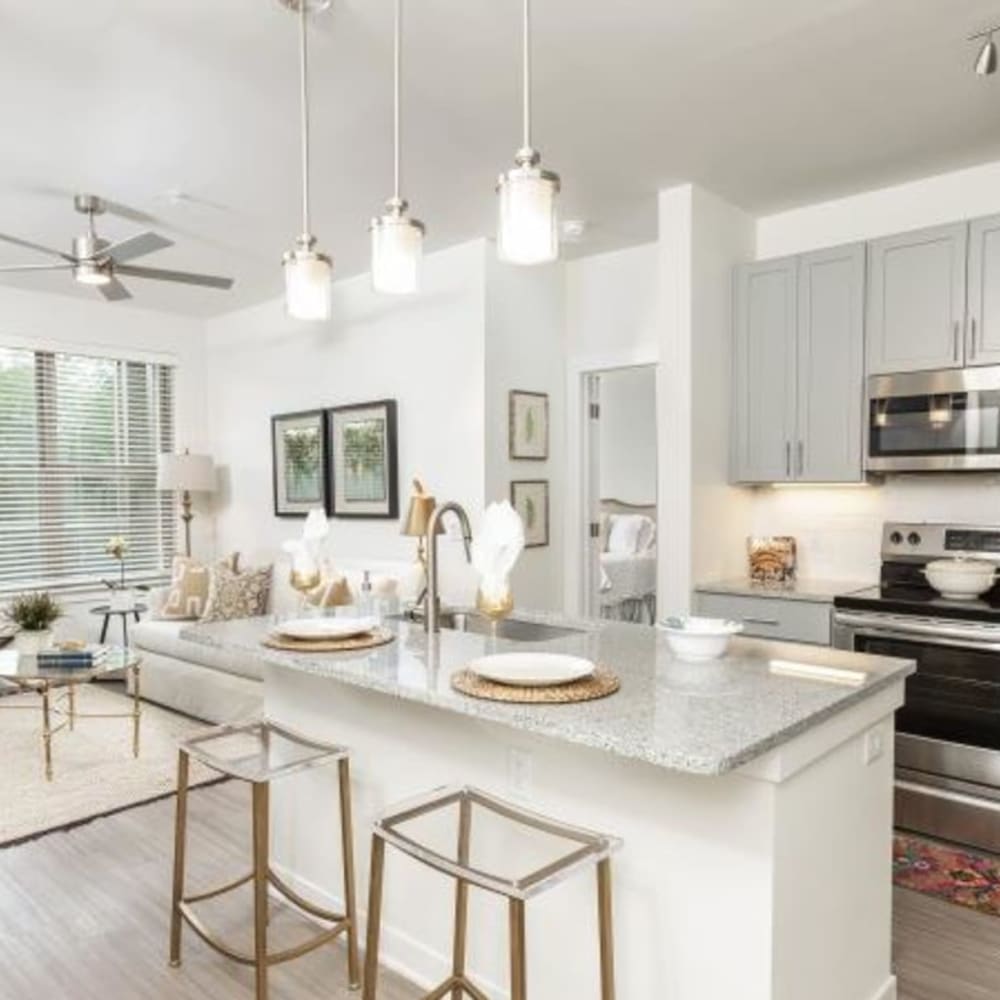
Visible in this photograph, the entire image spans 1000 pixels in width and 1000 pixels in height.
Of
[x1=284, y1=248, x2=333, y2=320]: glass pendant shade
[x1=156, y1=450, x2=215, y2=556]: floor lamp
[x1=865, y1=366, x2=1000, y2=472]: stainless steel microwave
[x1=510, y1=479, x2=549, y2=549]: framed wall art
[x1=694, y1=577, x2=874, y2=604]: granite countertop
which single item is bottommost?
[x1=694, y1=577, x2=874, y2=604]: granite countertop

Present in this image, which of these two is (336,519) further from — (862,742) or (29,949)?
(862,742)

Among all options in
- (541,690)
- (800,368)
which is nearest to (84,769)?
(541,690)

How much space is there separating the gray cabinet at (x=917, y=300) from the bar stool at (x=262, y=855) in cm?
281

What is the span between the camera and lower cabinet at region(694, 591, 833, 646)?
346cm

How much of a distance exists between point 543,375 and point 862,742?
10.9 feet

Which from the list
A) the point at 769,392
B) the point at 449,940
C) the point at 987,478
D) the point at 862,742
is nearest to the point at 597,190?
the point at 769,392

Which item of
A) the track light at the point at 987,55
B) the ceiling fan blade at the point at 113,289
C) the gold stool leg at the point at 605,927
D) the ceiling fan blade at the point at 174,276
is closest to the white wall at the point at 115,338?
the ceiling fan blade at the point at 113,289

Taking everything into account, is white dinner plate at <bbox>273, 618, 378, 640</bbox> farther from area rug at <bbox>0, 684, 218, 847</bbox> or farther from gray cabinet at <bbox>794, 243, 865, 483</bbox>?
gray cabinet at <bbox>794, 243, 865, 483</bbox>

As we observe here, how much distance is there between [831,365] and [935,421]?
0.51 metres

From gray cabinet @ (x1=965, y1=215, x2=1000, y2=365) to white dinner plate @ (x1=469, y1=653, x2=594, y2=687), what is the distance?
8.00 feet

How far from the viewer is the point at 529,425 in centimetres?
482

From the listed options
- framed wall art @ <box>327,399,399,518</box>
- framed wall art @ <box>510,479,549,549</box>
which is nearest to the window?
framed wall art @ <box>327,399,399,518</box>

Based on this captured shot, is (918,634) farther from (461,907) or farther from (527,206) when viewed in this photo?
(527,206)

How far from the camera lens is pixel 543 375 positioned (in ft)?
16.1
